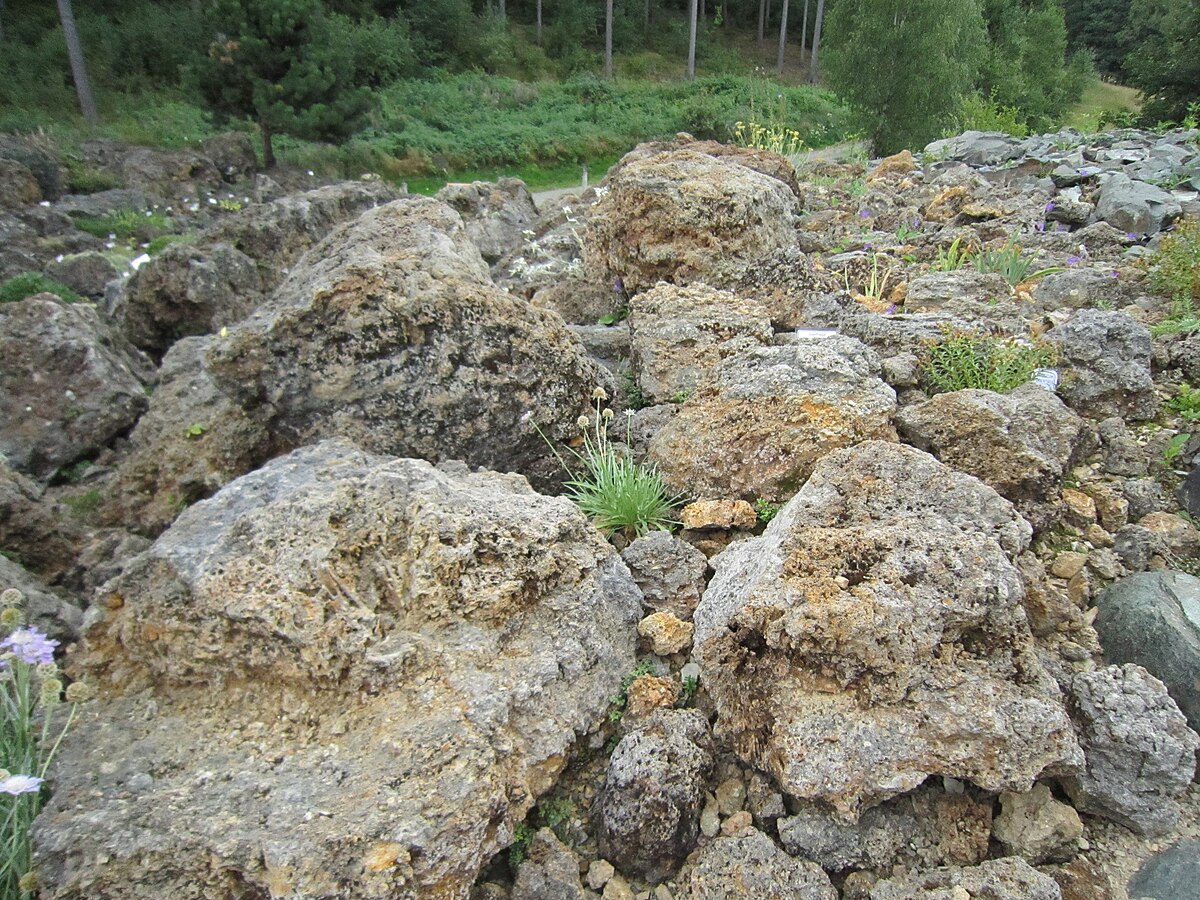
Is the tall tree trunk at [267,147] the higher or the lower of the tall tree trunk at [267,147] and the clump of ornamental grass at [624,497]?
the lower

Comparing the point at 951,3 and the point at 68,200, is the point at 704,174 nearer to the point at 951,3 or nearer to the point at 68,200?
the point at 951,3

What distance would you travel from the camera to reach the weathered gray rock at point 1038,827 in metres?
2.38

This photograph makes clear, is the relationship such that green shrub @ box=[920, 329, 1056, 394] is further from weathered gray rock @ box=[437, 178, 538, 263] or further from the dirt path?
the dirt path

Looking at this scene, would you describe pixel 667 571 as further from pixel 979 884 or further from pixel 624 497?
pixel 979 884

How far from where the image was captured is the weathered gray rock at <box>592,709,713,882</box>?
2.42m

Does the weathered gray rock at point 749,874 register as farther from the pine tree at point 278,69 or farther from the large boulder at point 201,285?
the pine tree at point 278,69

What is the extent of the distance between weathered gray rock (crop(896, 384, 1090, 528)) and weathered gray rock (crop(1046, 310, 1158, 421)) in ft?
1.45

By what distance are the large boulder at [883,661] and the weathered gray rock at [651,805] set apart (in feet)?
0.65

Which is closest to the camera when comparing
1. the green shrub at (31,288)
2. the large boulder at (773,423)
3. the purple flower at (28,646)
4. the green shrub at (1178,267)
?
the purple flower at (28,646)

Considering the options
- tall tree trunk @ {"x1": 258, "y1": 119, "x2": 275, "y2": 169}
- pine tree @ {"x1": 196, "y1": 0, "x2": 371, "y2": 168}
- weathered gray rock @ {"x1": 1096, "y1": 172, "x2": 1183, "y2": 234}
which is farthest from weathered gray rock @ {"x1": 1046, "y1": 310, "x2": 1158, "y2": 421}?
tall tree trunk @ {"x1": 258, "y1": 119, "x2": 275, "y2": 169}

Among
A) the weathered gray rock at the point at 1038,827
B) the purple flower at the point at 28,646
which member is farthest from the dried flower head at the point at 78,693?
the weathered gray rock at the point at 1038,827

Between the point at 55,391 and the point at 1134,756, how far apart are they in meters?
7.31

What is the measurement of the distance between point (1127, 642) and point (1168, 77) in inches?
907

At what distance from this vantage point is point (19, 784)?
7.27ft
